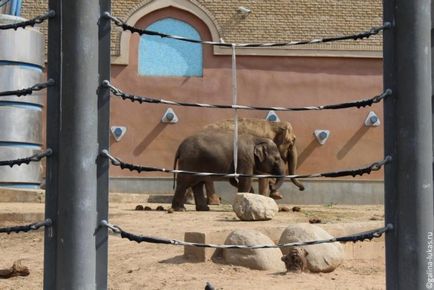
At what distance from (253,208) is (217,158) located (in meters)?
5.27

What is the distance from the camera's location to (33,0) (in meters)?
20.6

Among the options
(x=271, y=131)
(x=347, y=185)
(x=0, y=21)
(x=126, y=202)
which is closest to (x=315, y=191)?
(x=347, y=185)

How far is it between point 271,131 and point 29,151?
19.5 ft

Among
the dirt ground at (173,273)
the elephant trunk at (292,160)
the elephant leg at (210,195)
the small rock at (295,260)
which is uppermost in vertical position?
the elephant trunk at (292,160)

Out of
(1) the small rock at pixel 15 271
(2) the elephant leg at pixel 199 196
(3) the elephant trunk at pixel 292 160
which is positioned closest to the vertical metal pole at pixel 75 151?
(1) the small rock at pixel 15 271

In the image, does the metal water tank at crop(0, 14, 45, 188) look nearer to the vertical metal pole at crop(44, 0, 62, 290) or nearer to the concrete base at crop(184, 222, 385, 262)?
the concrete base at crop(184, 222, 385, 262)

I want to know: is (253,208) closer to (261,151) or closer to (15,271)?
(15,271)

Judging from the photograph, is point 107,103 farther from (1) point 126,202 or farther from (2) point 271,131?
(2) point 271,131

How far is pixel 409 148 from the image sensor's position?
2281 mm

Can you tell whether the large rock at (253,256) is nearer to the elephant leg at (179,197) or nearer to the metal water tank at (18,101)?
the elephant leg at (179,197)

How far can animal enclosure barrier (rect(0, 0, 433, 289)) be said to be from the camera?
221cm

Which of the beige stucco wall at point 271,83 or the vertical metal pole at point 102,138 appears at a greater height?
the beige stucco wall at point 271,83

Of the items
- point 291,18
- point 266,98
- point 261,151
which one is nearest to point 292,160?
point 266,98

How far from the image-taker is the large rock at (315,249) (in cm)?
711
